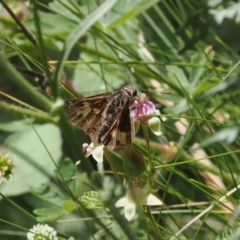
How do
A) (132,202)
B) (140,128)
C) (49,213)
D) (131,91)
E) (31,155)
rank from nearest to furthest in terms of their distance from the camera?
(132,202) < (131,91) < (49,213) < (140,128) < (31,155)

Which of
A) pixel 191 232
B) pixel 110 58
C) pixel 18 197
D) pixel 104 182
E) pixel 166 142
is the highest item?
pixel 110 58

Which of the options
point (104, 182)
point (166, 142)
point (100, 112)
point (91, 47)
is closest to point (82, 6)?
point (91, 47)

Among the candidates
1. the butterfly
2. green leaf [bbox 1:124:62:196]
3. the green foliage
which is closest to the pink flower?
the butterfly

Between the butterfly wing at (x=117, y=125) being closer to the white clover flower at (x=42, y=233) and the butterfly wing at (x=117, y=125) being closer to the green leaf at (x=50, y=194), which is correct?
the white clover flower at (x=42, y=233)

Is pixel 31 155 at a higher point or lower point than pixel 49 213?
higher

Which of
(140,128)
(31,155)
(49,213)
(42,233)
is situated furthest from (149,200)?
(31,155)

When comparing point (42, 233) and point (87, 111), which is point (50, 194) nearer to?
point (42, 233)

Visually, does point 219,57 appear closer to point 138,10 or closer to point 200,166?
point 138,10
